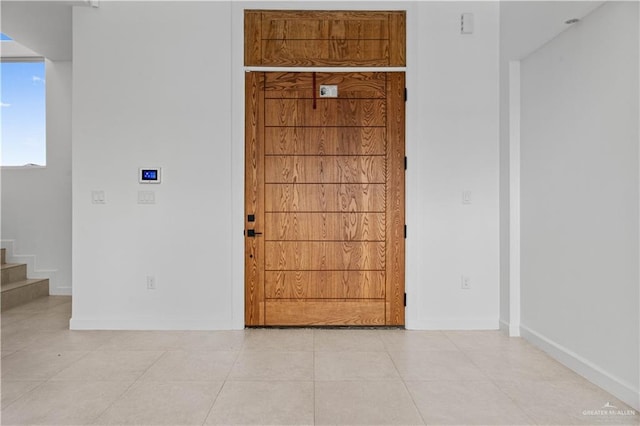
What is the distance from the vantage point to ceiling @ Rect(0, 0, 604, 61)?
266 cm

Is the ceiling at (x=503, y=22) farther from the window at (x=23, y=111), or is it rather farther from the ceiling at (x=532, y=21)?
the window at (x=23, y=111)

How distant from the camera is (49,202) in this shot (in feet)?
15.9

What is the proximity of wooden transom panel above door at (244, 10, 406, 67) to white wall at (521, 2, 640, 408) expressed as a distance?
1162 millimetres

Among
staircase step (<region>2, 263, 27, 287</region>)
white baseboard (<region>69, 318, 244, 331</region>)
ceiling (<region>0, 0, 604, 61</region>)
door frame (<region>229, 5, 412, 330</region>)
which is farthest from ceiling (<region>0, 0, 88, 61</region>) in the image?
white baseboard (<region>69, 318, 244, 331</region>)

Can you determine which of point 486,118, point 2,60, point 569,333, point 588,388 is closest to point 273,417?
point 588,388

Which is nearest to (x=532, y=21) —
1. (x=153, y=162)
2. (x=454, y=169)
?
(x=454, y=169)

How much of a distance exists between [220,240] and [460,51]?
2709 millimetres

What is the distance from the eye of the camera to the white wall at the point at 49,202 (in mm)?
4809

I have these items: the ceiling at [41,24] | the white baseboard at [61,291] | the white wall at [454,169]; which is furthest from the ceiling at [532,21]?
the white baseboard at [61,291]

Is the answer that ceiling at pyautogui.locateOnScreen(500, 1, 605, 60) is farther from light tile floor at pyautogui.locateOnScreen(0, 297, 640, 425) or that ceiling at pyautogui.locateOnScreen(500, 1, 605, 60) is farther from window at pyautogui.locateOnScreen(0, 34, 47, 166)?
window at pyautogui.locateOnScreen(0, 34, 47, 166)

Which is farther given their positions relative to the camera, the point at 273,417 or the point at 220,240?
the point at 220,240

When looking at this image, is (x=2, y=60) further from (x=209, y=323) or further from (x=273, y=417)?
(x=273, y=417)

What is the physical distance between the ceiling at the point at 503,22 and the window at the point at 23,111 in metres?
0.70

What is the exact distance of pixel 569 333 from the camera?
268 centimetres
